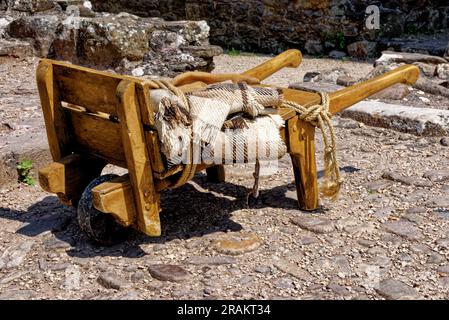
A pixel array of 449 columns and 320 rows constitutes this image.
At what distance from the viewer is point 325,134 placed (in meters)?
3.77

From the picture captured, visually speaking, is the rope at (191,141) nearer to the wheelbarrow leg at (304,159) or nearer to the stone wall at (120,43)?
the wheelbarrow leg at (304,159)

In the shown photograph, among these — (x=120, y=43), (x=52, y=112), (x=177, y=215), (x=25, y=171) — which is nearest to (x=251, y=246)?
(x=177, y=215)

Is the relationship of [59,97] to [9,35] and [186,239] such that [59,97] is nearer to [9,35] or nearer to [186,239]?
[186,239]

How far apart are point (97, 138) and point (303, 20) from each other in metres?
7.52

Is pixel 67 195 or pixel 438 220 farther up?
pixel 67 195

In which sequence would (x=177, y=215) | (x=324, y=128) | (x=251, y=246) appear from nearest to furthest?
(x=251, y=246) → (x=324, y=128) → (x=177, y=215)

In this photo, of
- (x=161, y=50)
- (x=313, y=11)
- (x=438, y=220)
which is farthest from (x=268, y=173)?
(x=313, y=11)

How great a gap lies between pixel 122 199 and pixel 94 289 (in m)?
0.44

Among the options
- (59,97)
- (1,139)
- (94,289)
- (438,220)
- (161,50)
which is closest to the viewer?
(94,289)

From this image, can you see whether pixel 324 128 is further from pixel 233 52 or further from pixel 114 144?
pixel 233 52

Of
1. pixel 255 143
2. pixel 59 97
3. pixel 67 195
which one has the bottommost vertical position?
pixel 67 195

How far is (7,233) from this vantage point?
3818 mm

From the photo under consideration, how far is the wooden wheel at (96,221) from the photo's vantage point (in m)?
3.45

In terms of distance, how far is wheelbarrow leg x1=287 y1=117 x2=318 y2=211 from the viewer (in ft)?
12.2
